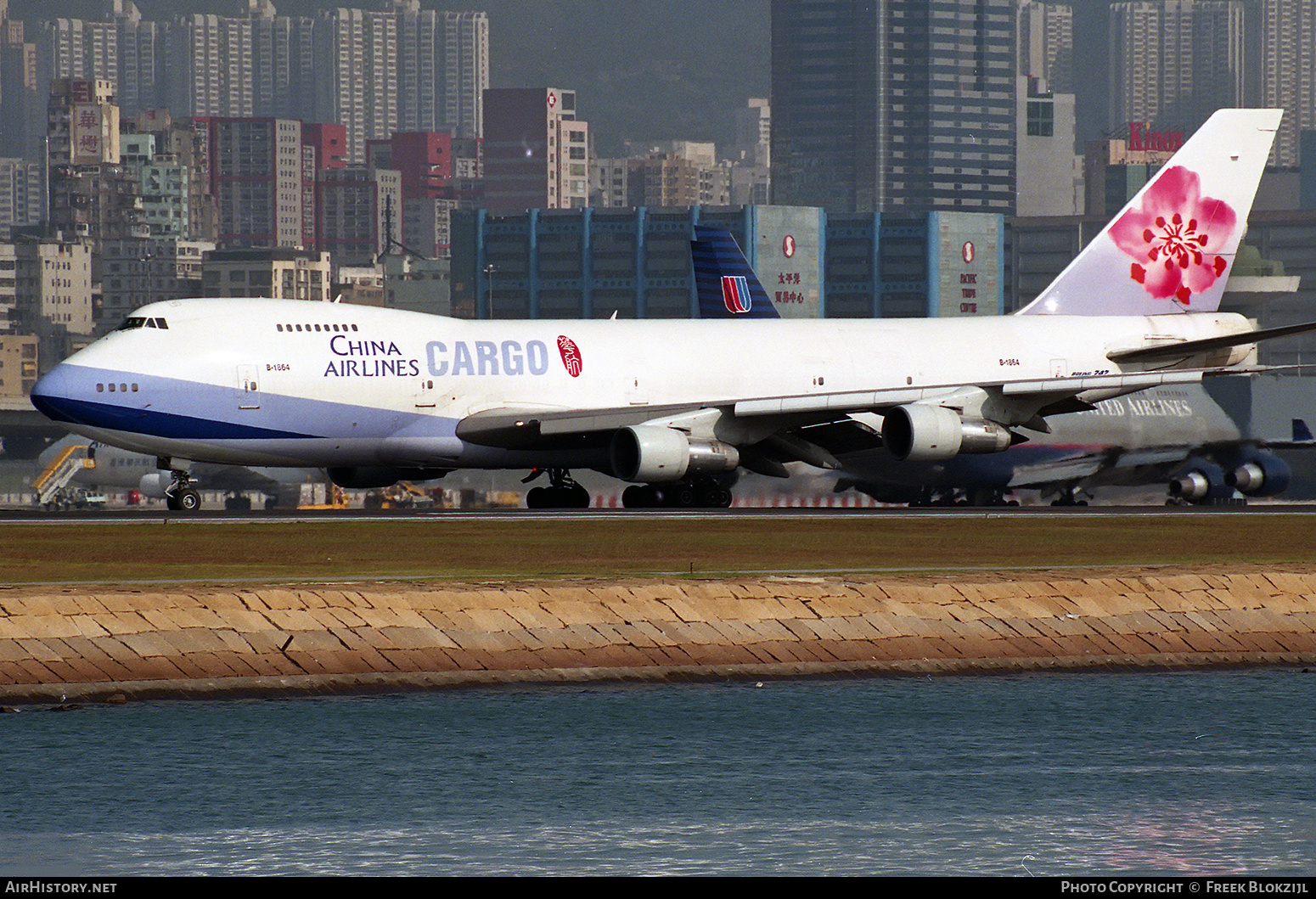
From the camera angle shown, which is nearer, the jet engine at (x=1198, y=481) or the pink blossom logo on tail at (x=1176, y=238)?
the pink blossom logo on tail at (x=1176, y=238)

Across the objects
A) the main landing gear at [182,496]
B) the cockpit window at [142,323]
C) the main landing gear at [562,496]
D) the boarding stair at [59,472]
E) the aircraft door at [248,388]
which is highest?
the cockpit window at [142,323]

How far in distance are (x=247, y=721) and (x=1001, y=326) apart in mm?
32585

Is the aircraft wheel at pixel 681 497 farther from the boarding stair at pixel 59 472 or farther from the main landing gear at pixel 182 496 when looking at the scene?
the boarding stair at pixel 59 472

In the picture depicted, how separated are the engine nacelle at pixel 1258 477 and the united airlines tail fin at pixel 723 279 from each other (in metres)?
21.7

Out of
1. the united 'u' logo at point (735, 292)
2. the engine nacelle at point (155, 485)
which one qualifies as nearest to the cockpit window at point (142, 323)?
the united 'u' logo at point (735, 292)

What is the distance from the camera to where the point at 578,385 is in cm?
5019

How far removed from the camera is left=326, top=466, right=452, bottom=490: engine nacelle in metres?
50.2

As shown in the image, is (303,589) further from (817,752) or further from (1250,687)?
(1250,687)

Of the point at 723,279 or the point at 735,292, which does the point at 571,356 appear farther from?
the point at 723,279

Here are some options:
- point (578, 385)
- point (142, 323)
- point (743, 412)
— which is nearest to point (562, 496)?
point (578, 385)

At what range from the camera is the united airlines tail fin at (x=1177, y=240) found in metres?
57.3

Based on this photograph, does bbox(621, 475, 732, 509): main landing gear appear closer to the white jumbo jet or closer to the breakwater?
the white jumbo jet

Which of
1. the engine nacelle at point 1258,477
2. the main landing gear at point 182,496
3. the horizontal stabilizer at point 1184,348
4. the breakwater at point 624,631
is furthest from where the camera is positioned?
the engine nacelle at point 1258,477

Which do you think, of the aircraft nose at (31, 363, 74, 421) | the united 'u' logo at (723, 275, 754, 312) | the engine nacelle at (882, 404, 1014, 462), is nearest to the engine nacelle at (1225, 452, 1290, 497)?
the engine nacelle at (882, 404, 1014, 462)
